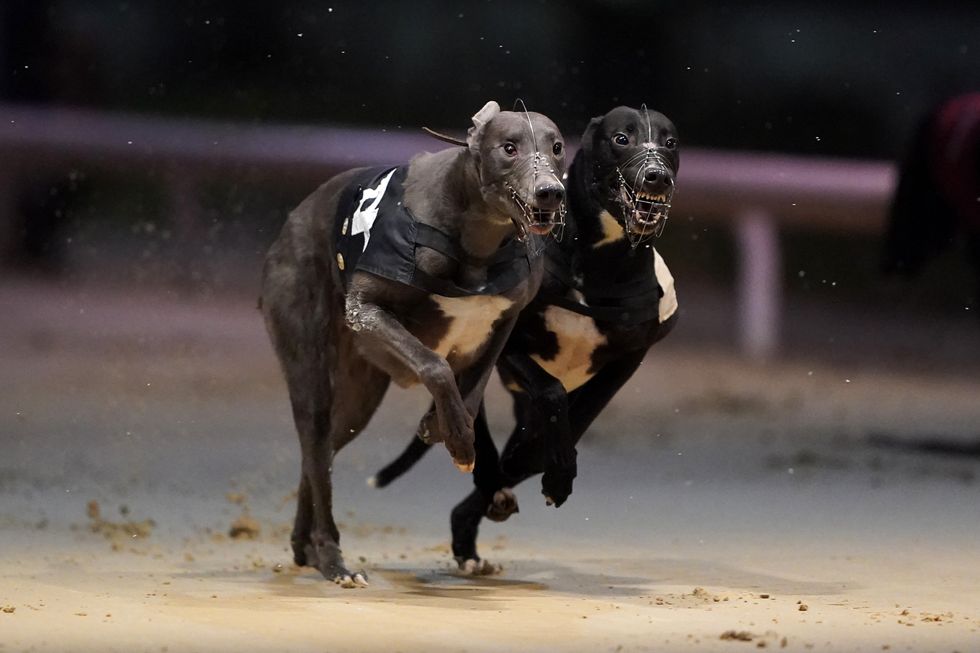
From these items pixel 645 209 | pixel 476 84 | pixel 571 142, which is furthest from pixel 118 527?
pixel 476 84

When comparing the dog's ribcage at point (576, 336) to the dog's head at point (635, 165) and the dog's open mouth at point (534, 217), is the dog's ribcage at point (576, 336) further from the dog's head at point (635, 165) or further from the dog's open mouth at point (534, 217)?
the dog's open mouth at point (534, 217)

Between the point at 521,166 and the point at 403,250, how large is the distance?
42cm

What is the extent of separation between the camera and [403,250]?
171 inches

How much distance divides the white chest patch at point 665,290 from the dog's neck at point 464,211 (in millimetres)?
668

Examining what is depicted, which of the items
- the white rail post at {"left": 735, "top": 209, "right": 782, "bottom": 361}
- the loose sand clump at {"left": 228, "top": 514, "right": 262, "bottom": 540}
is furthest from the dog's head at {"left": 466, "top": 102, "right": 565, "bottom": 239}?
the white rail post at {"left": 735, "top": 209, "right": 782, "bottom": 361}

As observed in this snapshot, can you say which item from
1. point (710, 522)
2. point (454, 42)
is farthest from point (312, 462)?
point (454, 42)

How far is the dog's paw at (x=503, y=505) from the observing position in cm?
483

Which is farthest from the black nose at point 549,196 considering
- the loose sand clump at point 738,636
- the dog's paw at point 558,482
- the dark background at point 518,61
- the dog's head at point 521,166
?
the dark background at point 518,61

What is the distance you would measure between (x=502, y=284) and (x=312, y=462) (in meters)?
0.85

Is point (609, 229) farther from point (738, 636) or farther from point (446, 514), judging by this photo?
point (446, 514)

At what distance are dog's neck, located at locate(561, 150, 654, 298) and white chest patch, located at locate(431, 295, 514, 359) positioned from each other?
43cm

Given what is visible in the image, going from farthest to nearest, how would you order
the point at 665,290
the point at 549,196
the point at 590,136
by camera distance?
the point at 665,290
the point at 590,136
the point at 549,196

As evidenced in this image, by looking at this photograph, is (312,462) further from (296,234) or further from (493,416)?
(493,416)

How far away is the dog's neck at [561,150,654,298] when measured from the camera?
4.73 metres
